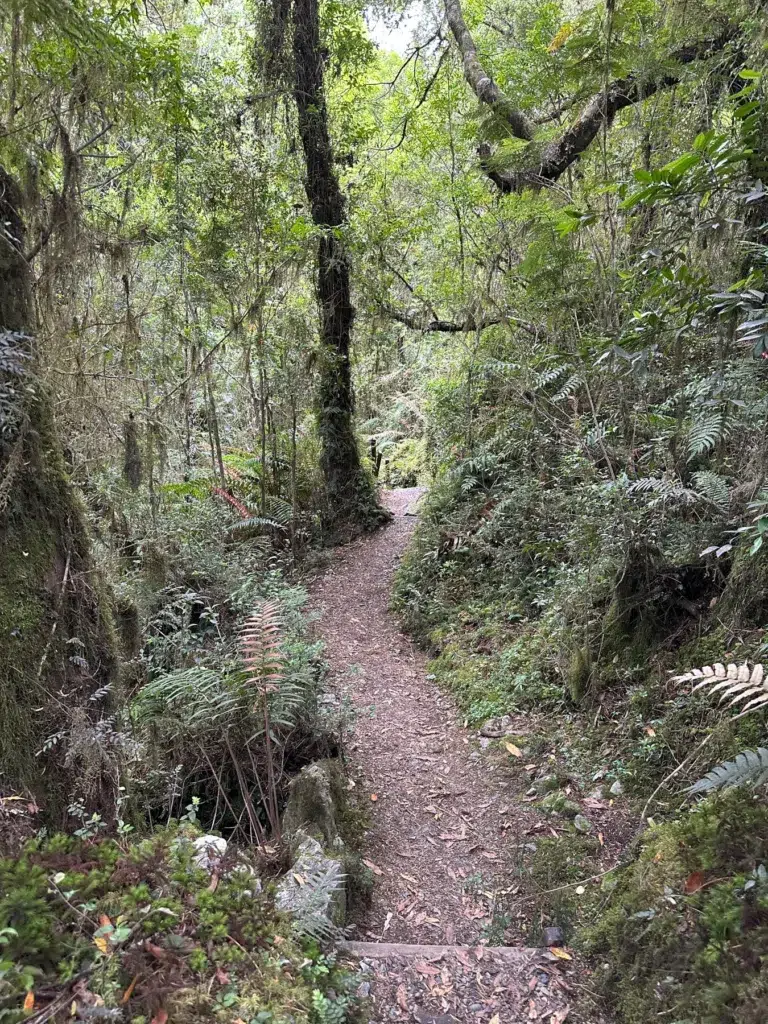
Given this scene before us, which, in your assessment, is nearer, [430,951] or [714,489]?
[430,951]

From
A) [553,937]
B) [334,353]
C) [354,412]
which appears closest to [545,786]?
[553,937]

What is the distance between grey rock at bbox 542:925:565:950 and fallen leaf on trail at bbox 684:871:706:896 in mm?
835

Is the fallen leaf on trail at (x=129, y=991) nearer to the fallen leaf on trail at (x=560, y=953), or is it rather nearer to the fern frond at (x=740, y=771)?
the fern frond at (x=740, y=771)

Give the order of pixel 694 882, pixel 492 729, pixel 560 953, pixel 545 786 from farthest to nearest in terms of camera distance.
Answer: pixel 492 729
pixel 545 786
pixel 560 953
pixel 694 882

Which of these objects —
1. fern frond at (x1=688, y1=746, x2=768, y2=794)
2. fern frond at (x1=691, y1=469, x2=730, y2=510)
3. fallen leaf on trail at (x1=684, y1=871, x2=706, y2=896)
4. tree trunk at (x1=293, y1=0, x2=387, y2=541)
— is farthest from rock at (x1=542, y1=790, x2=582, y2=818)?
tree trunk at (x1=293, y1=0, x2=387, y2=541)

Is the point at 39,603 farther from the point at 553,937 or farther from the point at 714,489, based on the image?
the point at 714,489

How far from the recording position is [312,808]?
11.5ft

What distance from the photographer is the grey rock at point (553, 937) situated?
3.04 metres

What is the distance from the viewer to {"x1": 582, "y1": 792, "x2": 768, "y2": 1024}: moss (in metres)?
2.07

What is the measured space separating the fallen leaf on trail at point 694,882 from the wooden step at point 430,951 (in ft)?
2.83

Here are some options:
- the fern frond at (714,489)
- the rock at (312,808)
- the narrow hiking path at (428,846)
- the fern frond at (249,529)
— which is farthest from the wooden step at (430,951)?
the fern frond at (249,529)

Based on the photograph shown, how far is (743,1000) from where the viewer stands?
1.97 metres

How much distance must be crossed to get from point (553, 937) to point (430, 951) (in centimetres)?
68

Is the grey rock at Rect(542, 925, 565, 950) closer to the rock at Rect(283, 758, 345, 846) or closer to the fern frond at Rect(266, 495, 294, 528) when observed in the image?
the rock at Rect(283, 758, 345, 846)
